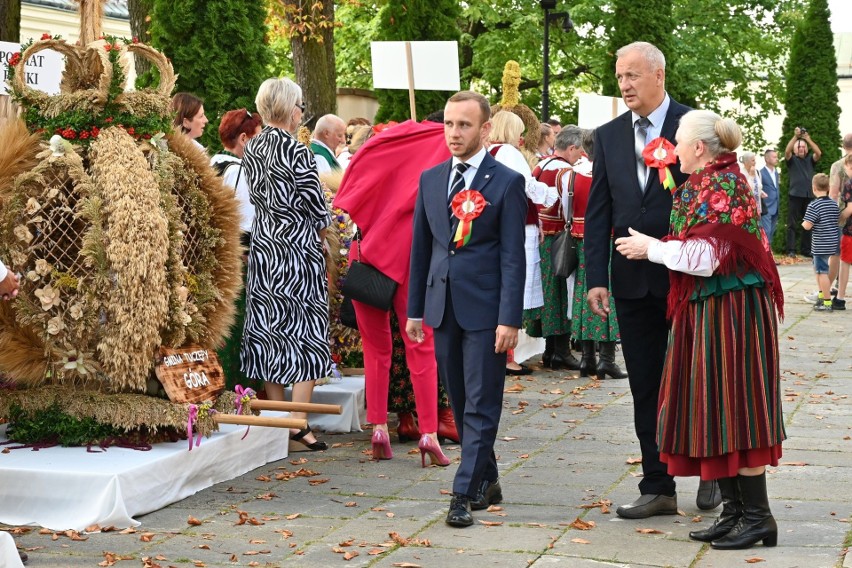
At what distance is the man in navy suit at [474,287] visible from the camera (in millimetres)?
5672

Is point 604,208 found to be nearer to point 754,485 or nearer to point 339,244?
point 754,485

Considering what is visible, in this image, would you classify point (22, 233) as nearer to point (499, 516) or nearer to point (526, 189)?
point (499, 516)

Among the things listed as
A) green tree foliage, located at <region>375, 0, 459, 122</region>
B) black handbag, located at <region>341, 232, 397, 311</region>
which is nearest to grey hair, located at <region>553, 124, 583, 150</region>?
black handbag, located at <region>341, 232, 397, 311</region>

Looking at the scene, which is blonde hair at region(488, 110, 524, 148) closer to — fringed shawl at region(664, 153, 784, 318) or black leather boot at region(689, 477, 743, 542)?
fringed shawl at region(664, 153, 784, 318)

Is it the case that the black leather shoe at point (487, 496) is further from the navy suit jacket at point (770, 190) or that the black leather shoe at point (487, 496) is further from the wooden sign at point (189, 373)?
the navy suit jacket at point (770, 190)

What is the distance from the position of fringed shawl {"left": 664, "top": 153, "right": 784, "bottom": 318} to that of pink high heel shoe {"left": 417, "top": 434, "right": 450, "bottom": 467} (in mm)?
2052

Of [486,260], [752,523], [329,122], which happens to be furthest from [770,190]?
[752,523]

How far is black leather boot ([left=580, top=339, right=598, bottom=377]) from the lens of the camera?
35.2 feet

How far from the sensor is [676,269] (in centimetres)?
525

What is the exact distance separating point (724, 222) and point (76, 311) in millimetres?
3036

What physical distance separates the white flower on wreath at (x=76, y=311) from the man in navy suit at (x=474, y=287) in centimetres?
163

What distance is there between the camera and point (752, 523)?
5.27 meters

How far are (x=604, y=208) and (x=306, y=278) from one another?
6.78 ft

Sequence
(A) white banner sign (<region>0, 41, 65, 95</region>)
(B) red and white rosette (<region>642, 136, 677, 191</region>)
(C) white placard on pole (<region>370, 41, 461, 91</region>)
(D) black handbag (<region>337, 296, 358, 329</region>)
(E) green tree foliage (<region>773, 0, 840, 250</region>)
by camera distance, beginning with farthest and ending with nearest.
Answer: (E) green tree foliage (<region>773, 0, 840, 250</region>) → (C) white placard on pole (<region>370, 41, 461, 91</region>) → (A) white banner sign (<region>0, 41, 65, 95</region>) → (D) black handbag (<region>337, 296, 358, 329</region>) → (B) red and white rosette (<region>642, 136, 677, 191</region>)
